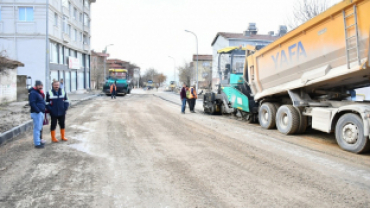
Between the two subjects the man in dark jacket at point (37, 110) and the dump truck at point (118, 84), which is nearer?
the man in dark jacket at point (37, 110)

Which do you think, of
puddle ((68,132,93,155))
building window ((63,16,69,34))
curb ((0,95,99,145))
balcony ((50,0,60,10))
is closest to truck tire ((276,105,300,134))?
puddle ((68,132,93,155))

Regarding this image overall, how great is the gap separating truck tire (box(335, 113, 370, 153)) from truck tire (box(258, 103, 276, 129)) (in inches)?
115

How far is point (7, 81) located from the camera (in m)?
18.0

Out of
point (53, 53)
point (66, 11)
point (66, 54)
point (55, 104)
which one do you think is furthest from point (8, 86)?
point (66, 11)

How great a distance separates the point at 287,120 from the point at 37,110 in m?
6.74

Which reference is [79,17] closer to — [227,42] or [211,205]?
[227,42]

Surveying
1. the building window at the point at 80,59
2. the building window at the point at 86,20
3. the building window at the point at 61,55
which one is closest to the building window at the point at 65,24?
the building window at the point at 61,55

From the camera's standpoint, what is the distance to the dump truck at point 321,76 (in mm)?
6469

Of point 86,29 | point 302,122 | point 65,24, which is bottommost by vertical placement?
point 302,122

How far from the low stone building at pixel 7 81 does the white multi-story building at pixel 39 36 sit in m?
4.15

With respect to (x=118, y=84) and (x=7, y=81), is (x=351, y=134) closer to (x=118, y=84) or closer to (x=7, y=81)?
(x=7, y=81)

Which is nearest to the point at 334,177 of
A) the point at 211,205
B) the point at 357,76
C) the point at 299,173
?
the point at 299,173

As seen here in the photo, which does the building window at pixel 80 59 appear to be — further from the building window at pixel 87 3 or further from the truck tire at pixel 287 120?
the truck tire at pixel 287 120

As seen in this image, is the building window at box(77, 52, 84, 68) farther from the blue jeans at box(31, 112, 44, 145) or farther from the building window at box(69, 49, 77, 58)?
the blue jeans at box(31, 112, 44, 145)
